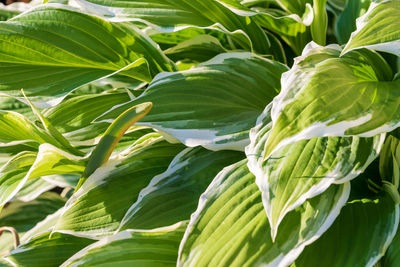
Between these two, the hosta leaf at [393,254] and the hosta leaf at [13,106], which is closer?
the hosta leaf at [393,254]

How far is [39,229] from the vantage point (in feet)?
3.30

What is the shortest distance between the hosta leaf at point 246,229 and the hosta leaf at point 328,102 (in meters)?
0.09

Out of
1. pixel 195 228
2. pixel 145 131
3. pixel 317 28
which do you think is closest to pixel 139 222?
pixel 195 228

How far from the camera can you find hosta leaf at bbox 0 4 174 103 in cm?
89

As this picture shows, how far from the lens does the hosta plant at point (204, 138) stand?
2.07 feet

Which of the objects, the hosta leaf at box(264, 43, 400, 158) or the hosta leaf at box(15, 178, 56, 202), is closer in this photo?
the hosta leaf at box(264, 43, 400, 158)

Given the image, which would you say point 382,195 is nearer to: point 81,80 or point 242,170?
point 242,170

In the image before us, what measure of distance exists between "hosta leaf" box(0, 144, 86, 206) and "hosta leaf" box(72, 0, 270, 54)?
225mm

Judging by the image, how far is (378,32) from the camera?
2.20 feet

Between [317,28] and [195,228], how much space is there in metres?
0.48

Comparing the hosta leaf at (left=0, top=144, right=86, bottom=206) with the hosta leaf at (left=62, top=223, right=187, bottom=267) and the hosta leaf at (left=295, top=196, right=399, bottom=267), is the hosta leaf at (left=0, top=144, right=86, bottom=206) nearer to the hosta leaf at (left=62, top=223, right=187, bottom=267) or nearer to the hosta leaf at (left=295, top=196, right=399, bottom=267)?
the hosta leaf at (left=62, top=223, right=187, bottom=267)

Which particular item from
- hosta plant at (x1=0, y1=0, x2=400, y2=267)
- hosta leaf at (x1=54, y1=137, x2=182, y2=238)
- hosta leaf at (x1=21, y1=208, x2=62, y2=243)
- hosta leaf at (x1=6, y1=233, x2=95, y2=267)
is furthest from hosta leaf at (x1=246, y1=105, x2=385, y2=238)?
hosta leaf at (x1=21, y1=208, x2=62, y2=243)

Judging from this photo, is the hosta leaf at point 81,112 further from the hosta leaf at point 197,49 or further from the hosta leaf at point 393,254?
the hosta leaf at point 393,254

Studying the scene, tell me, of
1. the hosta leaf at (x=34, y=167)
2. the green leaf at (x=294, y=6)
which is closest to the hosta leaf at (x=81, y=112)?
the hosta leaf at (x=34, y=167)
